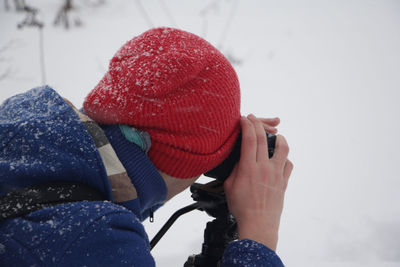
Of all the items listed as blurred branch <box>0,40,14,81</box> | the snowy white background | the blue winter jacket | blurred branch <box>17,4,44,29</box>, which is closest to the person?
the blue winter jacket

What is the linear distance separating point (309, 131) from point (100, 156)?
1.73 m

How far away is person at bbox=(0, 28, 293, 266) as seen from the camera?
41cm

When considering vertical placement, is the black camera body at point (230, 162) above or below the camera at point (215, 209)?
above

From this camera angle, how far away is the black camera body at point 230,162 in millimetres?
681

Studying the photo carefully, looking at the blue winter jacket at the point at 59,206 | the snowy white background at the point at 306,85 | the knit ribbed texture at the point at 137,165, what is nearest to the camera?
the blue winter jacket at the point at 59,206

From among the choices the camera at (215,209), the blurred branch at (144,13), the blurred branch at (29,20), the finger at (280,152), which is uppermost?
the blurred branch at (144,13)

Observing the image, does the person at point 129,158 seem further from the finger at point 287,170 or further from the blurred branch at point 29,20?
the blurred branch at point 29,20

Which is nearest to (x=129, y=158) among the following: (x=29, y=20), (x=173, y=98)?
(x=173, y=98)

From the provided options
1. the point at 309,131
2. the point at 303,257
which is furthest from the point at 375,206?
the point at 309,131

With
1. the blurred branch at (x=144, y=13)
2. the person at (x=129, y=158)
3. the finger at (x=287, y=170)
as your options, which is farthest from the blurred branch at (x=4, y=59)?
the finger at (x=287, y=170)

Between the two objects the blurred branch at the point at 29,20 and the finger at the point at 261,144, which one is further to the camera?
the blurred branch at the point at 29,20

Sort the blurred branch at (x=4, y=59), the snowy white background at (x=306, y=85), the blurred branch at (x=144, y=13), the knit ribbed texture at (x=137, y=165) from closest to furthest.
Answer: the knit ribbed texture at (x=137, y=165) → the snowy white background at (x=306, y=85) → the blurred branch at (x=4, y=59) → the blurred branch at (x=144, y=13)

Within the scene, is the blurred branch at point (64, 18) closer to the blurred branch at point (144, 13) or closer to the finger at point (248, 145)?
the blurred branch at point (144, 13)

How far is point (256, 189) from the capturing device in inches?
25.3
